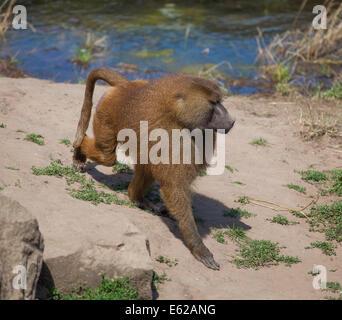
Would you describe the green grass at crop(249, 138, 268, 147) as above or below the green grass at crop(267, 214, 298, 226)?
above

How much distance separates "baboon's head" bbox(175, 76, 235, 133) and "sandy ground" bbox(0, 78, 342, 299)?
1.13m

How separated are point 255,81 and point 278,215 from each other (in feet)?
17.8

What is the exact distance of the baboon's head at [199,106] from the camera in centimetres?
418

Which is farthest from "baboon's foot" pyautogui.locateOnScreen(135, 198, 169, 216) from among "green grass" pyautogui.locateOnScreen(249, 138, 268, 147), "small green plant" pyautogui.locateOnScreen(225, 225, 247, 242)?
"green grass" pyautogui.locateOnScreen(249, 138, 268, 147)

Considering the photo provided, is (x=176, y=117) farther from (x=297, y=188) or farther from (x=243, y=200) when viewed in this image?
(x=297, y=188)

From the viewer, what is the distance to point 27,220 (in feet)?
10.2

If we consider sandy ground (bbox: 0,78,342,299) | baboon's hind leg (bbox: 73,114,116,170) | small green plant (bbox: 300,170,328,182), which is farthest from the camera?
small green plant (bbox: 300,170,328,182)

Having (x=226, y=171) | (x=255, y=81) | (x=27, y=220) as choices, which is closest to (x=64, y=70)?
(x=255, y=81)

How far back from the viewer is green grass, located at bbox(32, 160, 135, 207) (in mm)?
4703

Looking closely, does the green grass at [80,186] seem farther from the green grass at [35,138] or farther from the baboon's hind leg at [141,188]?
the green grass at [35,138]

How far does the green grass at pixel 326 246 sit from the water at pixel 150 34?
18.4 feet

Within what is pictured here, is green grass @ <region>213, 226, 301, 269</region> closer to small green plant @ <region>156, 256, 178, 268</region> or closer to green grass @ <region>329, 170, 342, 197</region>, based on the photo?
small green plant @ <region>156, 256, 178, 268</region>

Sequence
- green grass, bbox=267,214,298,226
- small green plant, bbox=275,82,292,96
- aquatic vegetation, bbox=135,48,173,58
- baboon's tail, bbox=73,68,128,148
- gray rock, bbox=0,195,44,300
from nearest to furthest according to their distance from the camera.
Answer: gray rock, bbox=0,195,44,300, baboon's tail, bbox=73,68,128,148, green grass, bbox=267,214,298,226, small green plant, bbox=275,82,292,96, aquatic vegetation, bbox=135,48,173,58
